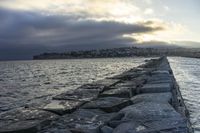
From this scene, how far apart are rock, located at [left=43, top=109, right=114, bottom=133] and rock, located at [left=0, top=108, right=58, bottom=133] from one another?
191mm

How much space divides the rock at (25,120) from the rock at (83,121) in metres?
0.19

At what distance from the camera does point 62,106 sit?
6039 millimetres

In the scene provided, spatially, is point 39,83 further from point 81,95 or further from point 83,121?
point 83,121

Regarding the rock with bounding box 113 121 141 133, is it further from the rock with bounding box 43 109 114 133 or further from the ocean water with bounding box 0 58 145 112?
the ocean water with bounding box 0 58 145 112

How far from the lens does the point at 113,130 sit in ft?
14.4

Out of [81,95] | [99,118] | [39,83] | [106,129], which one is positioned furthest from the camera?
[39,83]

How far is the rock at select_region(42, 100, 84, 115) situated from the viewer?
5.64 meters

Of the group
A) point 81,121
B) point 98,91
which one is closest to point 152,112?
point 81,121

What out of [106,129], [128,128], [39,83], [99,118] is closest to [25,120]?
[99,118]

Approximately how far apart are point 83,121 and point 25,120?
2.73 ft

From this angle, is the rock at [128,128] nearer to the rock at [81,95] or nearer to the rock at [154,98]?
the rock at [154,98]

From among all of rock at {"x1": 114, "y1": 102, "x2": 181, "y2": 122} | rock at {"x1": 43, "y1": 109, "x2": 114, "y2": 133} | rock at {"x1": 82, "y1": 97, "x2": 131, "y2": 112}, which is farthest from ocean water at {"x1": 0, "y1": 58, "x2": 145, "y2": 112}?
rock at {"x1": 114, "y1": 102, "x2": 181, "y2": 122}

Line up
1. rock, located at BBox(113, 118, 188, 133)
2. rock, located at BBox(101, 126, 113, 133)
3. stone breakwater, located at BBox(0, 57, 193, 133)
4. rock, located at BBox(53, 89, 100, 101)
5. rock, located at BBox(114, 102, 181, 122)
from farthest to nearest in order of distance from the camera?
rock, located at BBox(53, 89, 100, 101)
rock, located at BBox(114, 102, 181, 122)
rock, located at BBox(101, 126, 113, 133)
stone breakwater, located at BBox(0, 57, 193, 133)
rock, located at BBox(113, 118, 188, 133)

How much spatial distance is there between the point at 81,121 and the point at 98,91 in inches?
122
